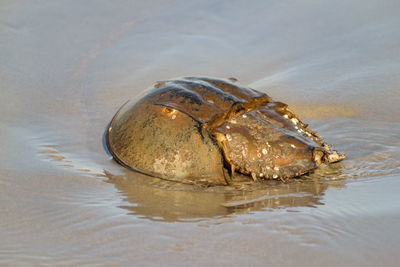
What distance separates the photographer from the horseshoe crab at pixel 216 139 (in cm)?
331

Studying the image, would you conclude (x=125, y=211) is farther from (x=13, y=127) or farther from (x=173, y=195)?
(x=13, y=127)

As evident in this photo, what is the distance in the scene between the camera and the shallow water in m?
2.47

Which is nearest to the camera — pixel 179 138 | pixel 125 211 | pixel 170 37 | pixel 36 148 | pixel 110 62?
pixel 125 211

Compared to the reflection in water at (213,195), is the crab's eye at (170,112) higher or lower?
higher

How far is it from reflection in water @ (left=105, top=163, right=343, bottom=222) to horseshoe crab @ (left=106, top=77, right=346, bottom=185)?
0.23ft

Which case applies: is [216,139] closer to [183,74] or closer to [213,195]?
[213,195]

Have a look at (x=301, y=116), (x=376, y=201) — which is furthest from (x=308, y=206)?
(x=301, y=116)

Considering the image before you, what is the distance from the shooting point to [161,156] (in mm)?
3377

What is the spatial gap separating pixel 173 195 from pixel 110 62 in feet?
9.87

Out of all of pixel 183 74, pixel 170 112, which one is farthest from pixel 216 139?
pixel 183 74

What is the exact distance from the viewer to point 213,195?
10.3ft

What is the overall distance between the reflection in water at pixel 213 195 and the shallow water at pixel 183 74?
0.05 ft

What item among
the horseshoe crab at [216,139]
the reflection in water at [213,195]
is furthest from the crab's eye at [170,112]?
the reflection in water at [213,195]

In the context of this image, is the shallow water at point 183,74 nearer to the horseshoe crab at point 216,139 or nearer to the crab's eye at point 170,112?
Answer: the horseshoe crab at point 216,139
